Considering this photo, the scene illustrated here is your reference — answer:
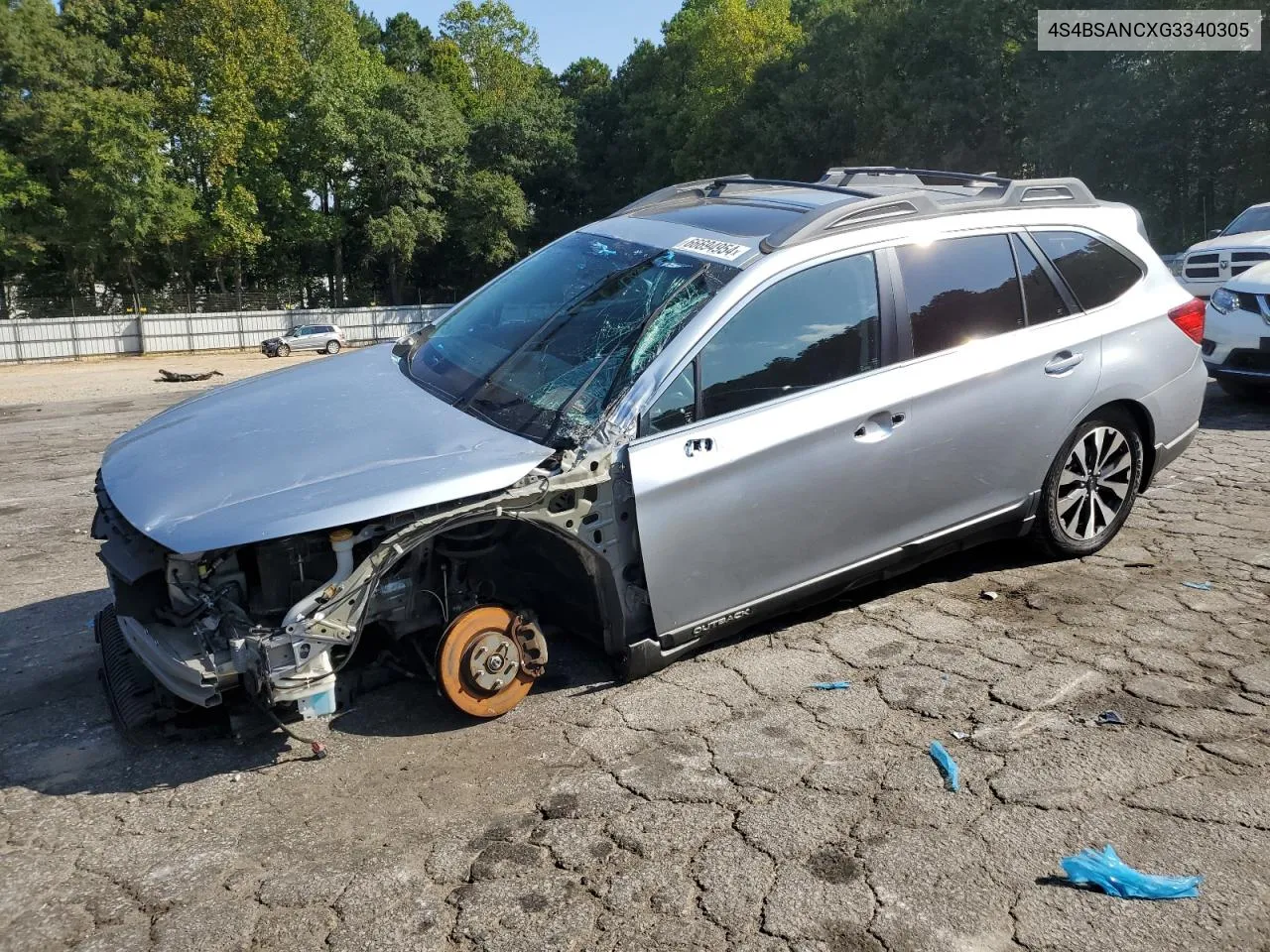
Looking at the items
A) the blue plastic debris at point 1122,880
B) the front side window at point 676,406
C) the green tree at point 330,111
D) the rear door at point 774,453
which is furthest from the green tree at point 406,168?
the blue plastic debris at point 1122,880

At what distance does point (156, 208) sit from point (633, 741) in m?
48.9

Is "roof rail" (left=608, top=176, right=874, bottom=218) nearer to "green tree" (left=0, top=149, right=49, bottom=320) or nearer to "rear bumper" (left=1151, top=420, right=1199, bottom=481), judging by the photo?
"rear bumper" (left=1151, top=420, right=1199, bottom=481)

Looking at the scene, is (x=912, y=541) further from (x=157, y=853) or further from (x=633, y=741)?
(x=157, y=853)

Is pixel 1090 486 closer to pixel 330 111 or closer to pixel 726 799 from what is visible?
pixel 726 799

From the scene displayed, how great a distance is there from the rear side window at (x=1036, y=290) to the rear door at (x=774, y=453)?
91 cm

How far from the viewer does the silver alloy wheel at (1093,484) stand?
5215mm

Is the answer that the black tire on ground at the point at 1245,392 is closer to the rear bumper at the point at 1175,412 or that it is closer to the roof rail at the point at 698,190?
the rear bumper at the point at 1175,412

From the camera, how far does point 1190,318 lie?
557 centimetres

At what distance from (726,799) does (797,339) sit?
1.84m

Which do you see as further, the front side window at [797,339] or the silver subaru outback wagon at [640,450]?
the front side window at [797,339]

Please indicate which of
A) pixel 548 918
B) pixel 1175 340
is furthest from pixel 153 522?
pixel 1175 340

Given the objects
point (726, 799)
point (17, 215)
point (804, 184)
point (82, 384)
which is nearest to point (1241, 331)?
point (804, 184)

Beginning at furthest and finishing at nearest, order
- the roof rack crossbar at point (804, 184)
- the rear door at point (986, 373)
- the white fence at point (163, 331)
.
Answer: the white fence at point (163, 331) → the roof rack crossbar at point (804, 184) → the rear door at point (986, 373)

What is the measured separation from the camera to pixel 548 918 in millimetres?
2852
